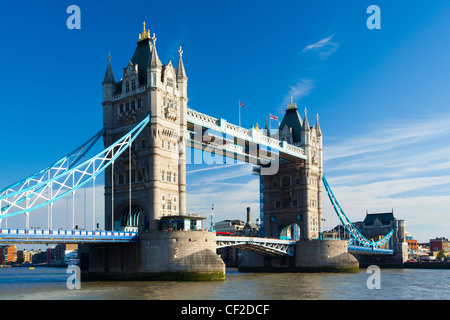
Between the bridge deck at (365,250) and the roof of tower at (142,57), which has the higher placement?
the roof of tower at (142,57)

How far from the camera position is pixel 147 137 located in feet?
227

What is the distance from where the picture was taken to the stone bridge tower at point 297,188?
100875mm

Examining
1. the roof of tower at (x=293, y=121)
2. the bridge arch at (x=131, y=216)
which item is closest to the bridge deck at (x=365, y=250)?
the roof of tower at (x=293, y=121)

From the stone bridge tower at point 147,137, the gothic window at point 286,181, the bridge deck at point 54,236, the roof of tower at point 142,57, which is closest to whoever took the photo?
the bridge deck at point 54,236

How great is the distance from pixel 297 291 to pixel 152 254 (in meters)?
18.6

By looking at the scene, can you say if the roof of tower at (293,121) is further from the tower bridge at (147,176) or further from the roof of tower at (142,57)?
the roof of tower at (142,57)

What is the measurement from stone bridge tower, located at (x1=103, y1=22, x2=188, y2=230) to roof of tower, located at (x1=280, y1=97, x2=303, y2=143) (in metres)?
36.7

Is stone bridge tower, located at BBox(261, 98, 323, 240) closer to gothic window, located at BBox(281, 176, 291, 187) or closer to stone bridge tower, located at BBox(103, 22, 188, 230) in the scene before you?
gothic window, located at BBox(281, 176, 291, 187)

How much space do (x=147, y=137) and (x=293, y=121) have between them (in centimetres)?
4440

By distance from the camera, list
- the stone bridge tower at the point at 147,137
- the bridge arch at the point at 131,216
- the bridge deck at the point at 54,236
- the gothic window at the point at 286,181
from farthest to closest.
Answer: the gothic window at the point at 286,181, the bridge arch at the point at 131,216, the stone bridge tower at the point at 147,137, the bridge deck at the point at 54,236

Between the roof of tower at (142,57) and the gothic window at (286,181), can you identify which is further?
the gothic window at (286,181)

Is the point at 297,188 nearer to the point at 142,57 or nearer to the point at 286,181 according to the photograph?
the point at 286,181

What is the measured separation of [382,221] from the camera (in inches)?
5743
